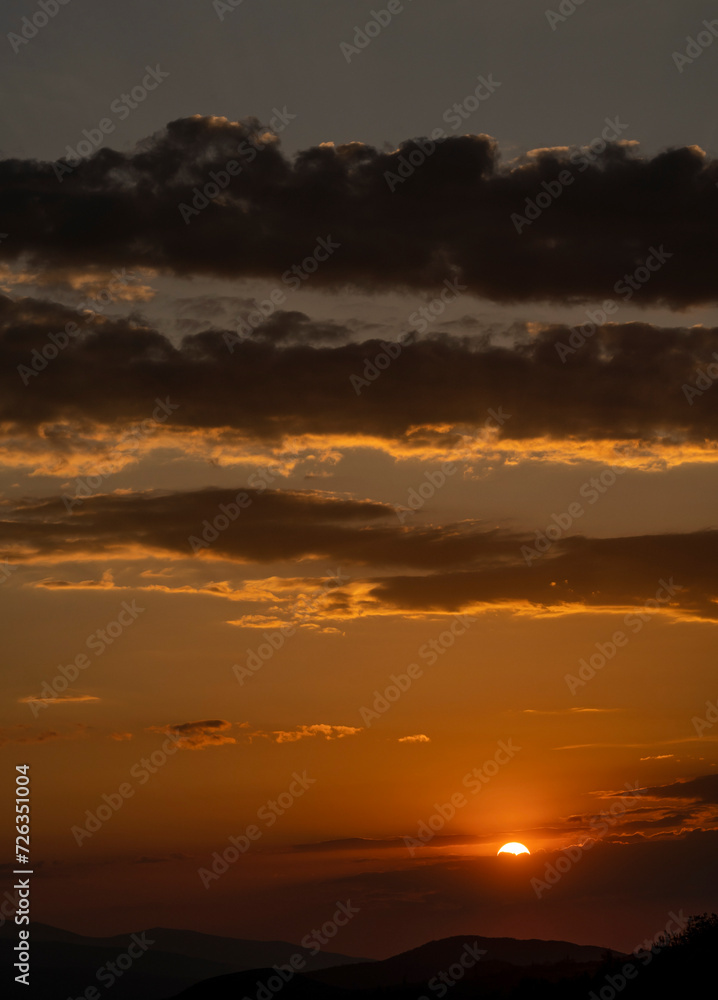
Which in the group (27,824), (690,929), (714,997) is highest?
(27,824)

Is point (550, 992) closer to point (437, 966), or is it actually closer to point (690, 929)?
point (690, 929)

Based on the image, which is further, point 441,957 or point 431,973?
point 441,957

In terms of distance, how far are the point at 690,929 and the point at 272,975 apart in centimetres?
3993

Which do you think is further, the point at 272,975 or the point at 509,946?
the point at 509,946

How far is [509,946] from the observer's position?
4911 inches

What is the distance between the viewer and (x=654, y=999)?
44031 millimetres

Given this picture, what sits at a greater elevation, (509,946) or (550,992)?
(509,946)

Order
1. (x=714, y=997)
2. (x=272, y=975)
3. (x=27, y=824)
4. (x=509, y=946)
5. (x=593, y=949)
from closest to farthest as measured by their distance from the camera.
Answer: (x=714, y=997), (x=27, y=824), (x=272, y=975), (x=593, y=949), (x=509, y=946)

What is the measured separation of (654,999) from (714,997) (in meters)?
3.23

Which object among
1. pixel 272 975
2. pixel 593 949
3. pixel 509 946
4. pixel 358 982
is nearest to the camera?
pixel 272 975

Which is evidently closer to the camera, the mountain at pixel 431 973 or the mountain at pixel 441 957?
the mountain at pixel 431 973

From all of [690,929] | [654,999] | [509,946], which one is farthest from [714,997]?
[509,946]

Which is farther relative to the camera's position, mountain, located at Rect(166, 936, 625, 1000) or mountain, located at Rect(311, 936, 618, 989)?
mountain, located at Rect(311, 936, 618, 989)

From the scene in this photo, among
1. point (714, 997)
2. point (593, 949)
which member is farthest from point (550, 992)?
point (593, 949)
